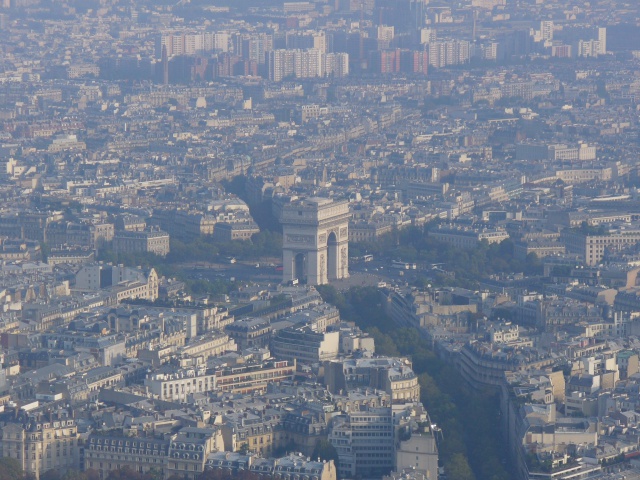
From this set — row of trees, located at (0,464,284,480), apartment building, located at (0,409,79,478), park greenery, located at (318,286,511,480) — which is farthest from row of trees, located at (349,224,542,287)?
row of trees, located at (0,464,284,480)

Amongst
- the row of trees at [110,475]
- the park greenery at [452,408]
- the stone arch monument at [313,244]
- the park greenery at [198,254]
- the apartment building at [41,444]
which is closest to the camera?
the row of trees at [110,475]

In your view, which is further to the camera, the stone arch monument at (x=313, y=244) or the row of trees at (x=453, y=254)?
the row of trees at (x=453, y=254)

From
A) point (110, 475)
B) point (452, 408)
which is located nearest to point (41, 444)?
point (110, 475)

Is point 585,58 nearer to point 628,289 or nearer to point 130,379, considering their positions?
point 628,289

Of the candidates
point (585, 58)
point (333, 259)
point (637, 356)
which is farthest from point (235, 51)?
point (637, 356)

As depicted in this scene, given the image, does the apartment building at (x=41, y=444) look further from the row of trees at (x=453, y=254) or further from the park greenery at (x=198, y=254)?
the park greenery at (x=198, y=254)

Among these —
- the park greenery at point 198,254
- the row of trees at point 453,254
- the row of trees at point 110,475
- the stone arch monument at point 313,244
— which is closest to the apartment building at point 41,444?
the row of trees at point 110,475

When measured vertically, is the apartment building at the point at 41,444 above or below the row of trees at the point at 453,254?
above
